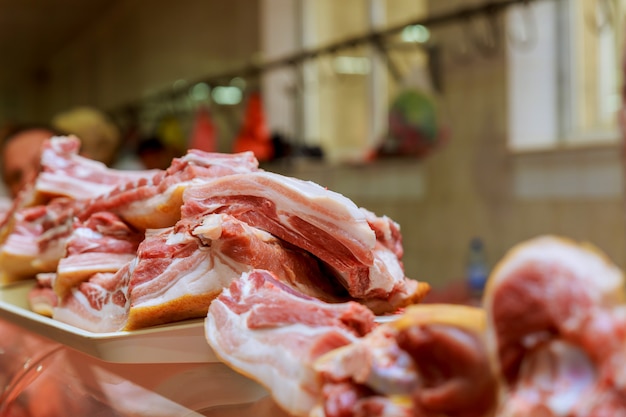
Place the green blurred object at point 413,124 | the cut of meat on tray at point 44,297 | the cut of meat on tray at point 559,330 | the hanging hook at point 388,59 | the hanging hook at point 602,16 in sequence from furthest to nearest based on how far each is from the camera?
the hanging hook at point 388,59 → the green blurred object at point 413,124 → the hanging hook at point 602,16 → the cut of meat on tray at point 44,297 → the cut of meat on tray at point 559,330

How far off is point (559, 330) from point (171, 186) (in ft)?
1.97

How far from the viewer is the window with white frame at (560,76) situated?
341cm

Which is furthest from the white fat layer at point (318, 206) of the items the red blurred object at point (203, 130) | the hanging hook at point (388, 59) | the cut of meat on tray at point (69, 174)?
the red blurred object at point (203, 130)

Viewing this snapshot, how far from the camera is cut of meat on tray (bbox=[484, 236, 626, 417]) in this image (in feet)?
1.32

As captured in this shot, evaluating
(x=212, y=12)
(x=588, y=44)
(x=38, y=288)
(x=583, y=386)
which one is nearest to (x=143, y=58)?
(x=212, y=12)

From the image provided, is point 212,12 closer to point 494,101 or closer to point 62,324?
point 494,101

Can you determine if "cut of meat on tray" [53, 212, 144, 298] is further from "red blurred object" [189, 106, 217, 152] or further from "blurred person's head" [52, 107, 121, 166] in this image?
"red blurred object" [189, 106, 217, 152]

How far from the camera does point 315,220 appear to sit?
2.55 feet

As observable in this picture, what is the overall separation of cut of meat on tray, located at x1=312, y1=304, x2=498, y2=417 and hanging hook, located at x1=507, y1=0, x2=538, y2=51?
327cm

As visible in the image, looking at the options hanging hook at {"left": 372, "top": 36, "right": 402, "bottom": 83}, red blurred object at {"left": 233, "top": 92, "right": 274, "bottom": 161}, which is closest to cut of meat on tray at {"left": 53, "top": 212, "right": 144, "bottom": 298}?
hanging hook at {"left": 372, "top": 36, "right": 402, "bottom": 83}

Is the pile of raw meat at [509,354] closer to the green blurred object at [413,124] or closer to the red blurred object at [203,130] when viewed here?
the green blurred object at [413,124]

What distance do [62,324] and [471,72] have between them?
337 centimetres

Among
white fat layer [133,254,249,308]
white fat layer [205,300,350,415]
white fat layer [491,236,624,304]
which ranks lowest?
white fat layer [205,300,350,415]

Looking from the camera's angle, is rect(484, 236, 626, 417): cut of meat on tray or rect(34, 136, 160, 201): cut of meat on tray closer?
rect(484, 236, 626, 417): cut of meat on tray
